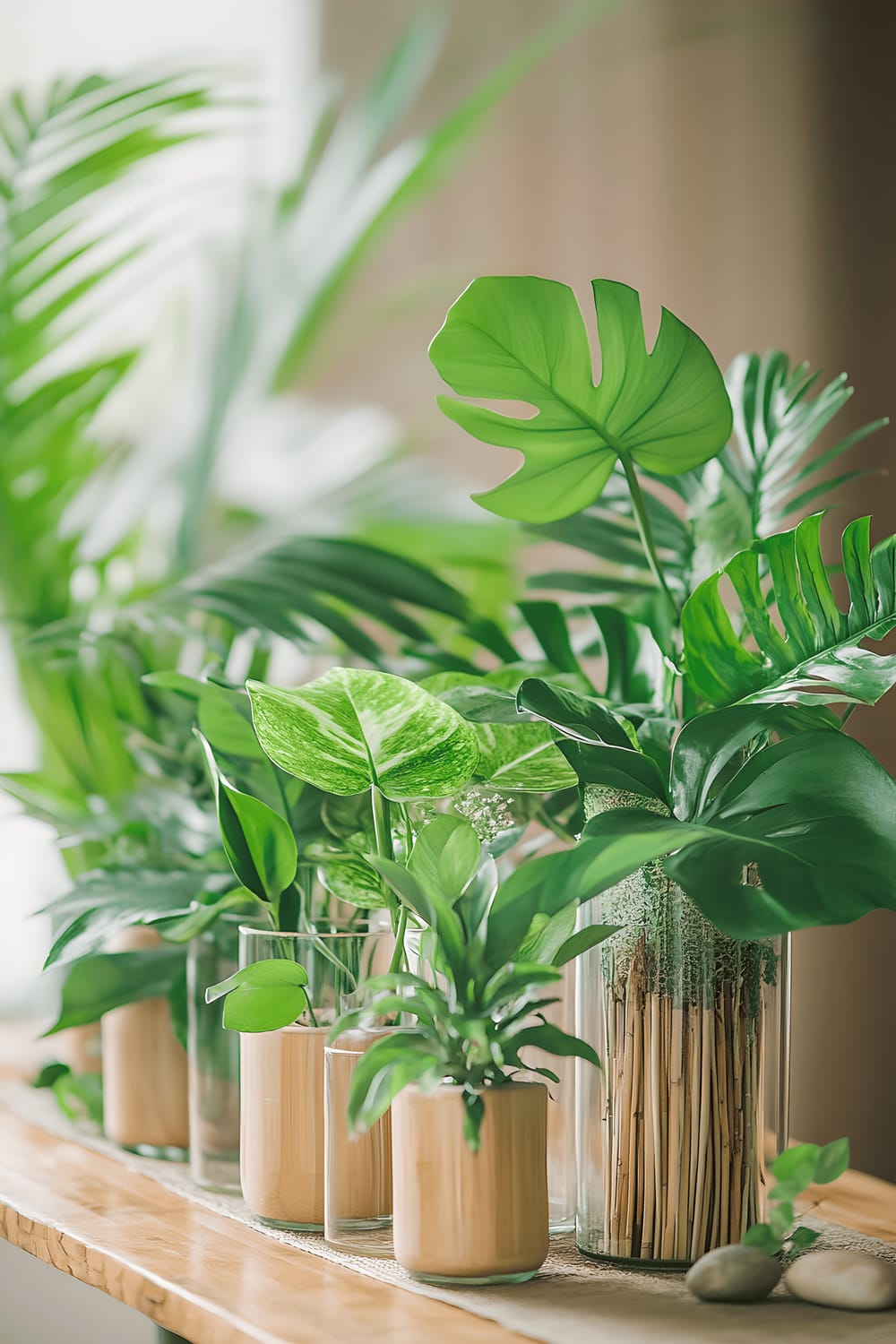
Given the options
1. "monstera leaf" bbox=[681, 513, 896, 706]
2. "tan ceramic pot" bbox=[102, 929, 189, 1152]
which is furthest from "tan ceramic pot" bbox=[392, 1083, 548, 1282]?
"tan ceramic pot" bbox=[102, 929, 189, 1152]

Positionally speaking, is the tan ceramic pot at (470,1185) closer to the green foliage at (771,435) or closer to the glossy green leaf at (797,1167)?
the glossy green leaf at (797,1167)

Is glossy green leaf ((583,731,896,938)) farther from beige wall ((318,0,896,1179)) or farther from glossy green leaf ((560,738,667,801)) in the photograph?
beige wall ((318,0,896,1179))

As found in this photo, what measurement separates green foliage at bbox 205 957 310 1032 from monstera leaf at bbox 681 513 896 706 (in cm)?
24

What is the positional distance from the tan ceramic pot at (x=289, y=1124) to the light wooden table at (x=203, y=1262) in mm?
23

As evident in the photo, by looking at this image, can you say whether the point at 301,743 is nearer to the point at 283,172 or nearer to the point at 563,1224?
the point at 563,1224

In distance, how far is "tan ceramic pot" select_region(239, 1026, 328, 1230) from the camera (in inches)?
28.0

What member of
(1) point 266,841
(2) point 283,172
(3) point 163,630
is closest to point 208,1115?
(1) point 266,841

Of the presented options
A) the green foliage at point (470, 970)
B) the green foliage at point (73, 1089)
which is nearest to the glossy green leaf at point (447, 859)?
the green foliage at point (470, 970)

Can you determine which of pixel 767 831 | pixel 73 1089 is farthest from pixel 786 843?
pixel 73 1089

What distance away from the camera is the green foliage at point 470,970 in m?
0.59

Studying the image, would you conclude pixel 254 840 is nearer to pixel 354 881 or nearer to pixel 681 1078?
pixel 354 881

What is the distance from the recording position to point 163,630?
44.1 inches

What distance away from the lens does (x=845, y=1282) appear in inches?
23.8

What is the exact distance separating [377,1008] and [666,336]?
1.08 ft
